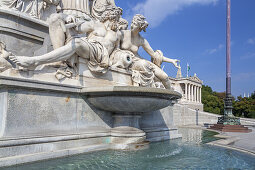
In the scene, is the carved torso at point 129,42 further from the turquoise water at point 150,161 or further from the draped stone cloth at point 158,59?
the turquoise water at point 150,161

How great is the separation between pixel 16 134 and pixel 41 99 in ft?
2.40

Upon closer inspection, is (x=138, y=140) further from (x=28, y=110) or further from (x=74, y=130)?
(x=28, y=110)

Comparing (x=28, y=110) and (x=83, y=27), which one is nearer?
(x=28, y=110)

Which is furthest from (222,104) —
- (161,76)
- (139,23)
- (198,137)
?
(139,23)

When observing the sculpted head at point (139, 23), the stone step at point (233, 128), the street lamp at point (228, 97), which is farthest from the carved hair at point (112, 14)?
the street lamp at point (228, 97)

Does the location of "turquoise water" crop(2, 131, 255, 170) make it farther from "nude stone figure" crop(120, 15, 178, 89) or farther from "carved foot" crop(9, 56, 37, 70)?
"nude stone figure" crop(120, 15, 178, 89)

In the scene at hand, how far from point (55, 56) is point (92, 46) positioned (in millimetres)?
876

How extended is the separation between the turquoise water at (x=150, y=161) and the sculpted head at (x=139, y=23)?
321 cm

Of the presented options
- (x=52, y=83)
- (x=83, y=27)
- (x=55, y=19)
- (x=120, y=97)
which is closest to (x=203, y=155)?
(x=120, y=97)

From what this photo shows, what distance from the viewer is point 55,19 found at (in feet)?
16.1

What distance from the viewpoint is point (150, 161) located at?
3.97m

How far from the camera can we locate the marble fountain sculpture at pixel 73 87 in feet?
12.3

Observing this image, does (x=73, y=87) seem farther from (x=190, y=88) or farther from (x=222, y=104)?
(x=190, y=88)

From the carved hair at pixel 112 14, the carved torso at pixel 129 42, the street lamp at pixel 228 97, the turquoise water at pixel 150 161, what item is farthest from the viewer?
the street lamp at pixel 228 97
